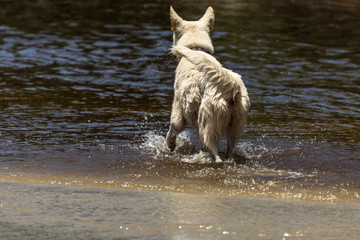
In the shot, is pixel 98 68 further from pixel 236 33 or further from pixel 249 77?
pixel 236 33

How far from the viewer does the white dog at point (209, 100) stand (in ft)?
21.3

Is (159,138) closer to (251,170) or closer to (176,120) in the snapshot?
(176,120)

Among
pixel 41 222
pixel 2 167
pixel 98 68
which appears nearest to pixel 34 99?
pixel 98 68

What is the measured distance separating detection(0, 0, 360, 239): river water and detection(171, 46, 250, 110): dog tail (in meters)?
0.83

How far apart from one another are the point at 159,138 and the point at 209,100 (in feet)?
6.00

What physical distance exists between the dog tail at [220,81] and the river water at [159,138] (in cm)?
83

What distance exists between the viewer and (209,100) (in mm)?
6598

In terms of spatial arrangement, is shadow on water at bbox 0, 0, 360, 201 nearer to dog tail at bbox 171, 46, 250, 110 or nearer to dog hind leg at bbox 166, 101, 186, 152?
dog hind leg at bbox 166, 101, 186, 152

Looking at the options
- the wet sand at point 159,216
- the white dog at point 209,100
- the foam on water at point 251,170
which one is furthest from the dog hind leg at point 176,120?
the wet sand at point 159,216

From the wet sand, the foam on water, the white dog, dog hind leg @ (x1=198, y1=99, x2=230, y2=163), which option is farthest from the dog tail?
the wet sand

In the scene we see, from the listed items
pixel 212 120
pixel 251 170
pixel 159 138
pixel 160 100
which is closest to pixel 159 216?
pixel 212 120

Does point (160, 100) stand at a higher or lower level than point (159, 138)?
lower

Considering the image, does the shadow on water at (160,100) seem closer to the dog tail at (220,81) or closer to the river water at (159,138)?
the river water at (159,138)

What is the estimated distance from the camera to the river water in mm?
4766
